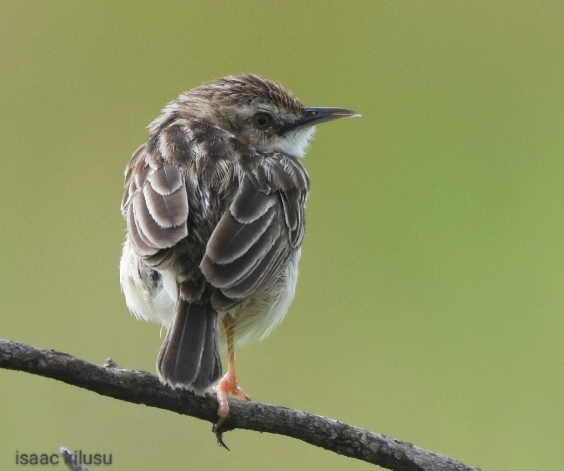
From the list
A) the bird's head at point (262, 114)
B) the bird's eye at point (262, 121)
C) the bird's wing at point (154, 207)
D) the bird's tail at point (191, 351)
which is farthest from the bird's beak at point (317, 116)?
the bird's tail at point (191, 351)

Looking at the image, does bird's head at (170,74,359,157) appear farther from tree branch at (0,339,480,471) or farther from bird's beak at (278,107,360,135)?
tree branch at (0,339,480,471)

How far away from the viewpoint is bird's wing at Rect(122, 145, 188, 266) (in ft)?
17.4

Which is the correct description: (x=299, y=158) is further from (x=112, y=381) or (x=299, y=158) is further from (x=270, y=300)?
(x=112, y=381)

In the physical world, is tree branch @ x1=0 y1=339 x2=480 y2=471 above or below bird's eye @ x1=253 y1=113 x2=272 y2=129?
below

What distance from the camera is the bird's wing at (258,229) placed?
517 centimetres

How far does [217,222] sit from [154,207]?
1.21ft

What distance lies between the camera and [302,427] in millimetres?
4418

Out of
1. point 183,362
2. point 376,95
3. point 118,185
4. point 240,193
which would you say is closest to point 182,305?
point 183,362

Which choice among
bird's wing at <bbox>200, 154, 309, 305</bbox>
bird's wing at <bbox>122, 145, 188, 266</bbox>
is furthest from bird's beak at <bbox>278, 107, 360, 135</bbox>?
bird's wing at <bbox>122, 145, 188, 266</bbox>

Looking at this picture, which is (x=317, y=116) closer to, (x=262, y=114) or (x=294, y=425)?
(x=262, y=114)

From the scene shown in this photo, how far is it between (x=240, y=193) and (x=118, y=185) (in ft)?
12.6

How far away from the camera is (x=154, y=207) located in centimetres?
557

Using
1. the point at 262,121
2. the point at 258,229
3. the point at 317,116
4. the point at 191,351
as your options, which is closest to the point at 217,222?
the point at 258,229

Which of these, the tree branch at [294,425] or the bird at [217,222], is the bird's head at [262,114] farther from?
the tree branch at [294,425]
